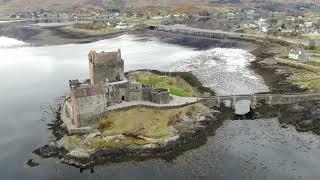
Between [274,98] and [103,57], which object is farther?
[274,98]

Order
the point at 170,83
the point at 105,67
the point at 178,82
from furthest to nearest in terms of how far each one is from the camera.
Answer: the point at 178,82
the point at 170,83
the point at 105,67

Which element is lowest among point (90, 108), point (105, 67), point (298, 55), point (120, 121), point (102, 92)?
point (120, 121)

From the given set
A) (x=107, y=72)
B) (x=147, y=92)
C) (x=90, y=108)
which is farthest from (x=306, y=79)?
(x=90, y=108)

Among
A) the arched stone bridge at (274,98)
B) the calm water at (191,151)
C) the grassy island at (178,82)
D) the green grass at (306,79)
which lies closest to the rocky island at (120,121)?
the calm water at (191,151)

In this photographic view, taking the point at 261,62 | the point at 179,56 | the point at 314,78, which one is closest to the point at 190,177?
the point at 314,78

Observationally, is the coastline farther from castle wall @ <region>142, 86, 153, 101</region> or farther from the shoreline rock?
castle wall @ <region>142, 86, 153, 101</region>

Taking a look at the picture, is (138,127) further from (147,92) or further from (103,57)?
(103,57)

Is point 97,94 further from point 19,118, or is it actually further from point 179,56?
point 179,56

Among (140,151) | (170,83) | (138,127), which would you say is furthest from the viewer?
(170,83)

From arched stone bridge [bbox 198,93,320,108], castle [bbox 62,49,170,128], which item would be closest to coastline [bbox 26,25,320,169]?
arched stone bridge [bbox 198,93,320,108]
